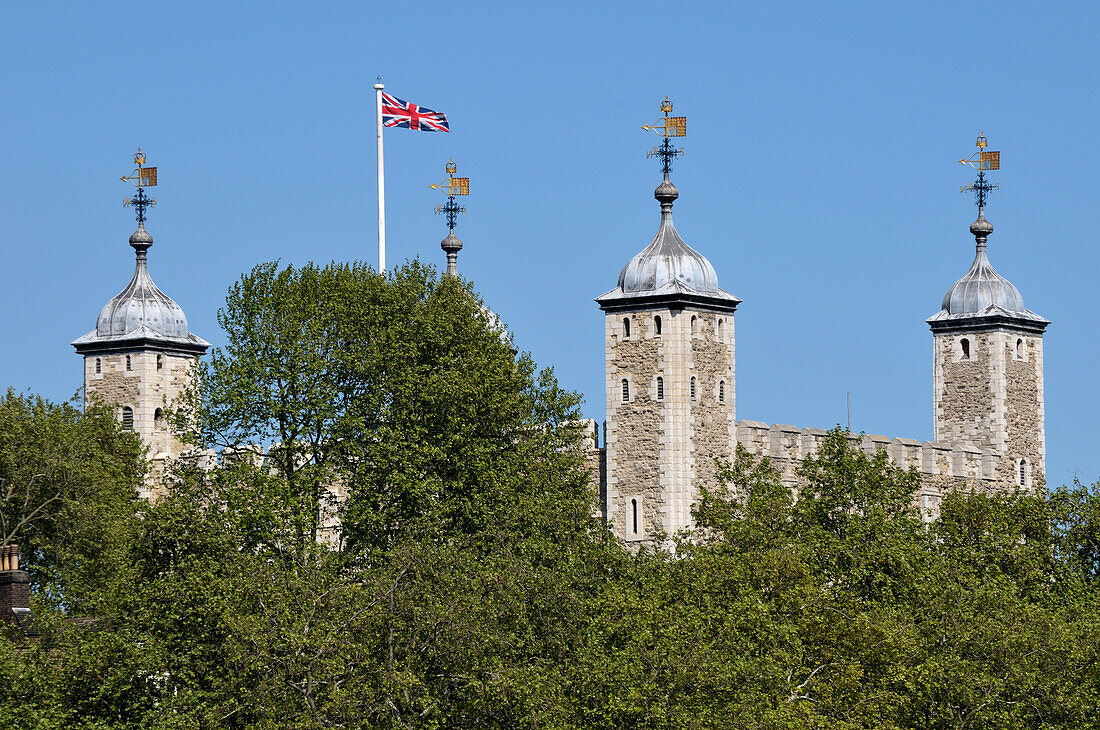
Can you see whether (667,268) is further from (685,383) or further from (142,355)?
(142,355)

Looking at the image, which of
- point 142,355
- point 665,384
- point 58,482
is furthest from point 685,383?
point 142,355

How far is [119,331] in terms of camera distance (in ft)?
287

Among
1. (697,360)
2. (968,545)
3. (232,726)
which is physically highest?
(697,360)

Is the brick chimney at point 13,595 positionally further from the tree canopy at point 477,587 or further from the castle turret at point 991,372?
the castle turret at point 991,372

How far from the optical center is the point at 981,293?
82.0m

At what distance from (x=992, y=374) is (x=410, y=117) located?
22.0m

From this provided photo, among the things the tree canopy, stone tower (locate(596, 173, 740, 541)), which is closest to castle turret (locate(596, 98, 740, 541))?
stone tower (locate(596, 173, 740, 541))

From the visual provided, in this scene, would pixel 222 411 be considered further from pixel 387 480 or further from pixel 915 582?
pixel 915 582

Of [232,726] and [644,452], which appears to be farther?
[644,452]

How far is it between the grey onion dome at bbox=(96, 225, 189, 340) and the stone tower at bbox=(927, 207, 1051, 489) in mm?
23817

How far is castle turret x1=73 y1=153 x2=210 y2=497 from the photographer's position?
86.8 metres

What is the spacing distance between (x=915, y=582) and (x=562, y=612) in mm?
7916

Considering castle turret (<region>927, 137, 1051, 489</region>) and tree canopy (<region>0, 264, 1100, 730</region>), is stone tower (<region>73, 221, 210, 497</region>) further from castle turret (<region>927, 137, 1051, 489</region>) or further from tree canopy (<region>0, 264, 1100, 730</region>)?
tree canopy (<region>0, 264, 1100, 730</region>)

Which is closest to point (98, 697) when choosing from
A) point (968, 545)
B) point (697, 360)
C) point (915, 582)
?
point (915, 582)
